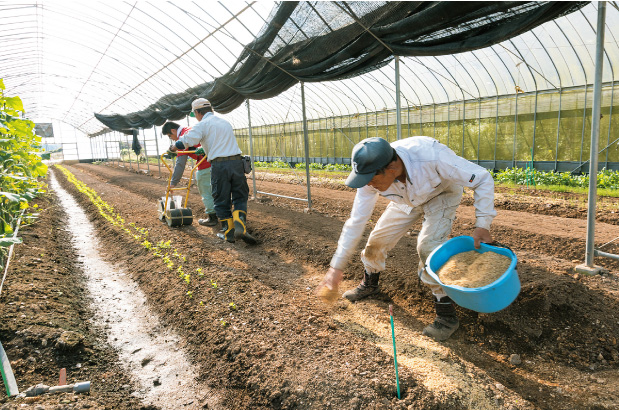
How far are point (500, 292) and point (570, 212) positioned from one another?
5769 mm

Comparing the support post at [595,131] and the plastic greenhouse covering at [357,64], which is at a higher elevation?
the plastic greenhouse covering at [357,64]

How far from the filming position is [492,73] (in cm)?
1160

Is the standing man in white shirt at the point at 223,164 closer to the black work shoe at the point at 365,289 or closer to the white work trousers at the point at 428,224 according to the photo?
the black work shoe at the point at 365,289

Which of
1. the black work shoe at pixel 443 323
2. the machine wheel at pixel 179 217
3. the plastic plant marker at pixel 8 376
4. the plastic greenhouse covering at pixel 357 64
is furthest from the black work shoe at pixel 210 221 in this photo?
the black work shoe at pixel 443 323

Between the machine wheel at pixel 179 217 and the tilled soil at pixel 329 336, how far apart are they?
1589mm

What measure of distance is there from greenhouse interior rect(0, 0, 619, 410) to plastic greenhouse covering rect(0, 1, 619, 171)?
50 mm

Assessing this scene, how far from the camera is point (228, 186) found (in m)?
5.39

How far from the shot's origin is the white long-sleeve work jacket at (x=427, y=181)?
2.41 m

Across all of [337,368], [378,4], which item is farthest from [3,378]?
[378,4]

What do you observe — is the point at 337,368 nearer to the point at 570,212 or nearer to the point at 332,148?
the point at 570,212

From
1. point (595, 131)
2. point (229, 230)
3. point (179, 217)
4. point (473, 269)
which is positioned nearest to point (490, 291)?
point (473, 269)

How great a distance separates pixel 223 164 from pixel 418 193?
3356mm

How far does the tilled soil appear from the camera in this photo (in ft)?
7.21

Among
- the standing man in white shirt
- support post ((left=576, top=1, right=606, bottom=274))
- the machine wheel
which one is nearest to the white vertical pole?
support post ((left=576, top=1, right=606, bottom=274))
